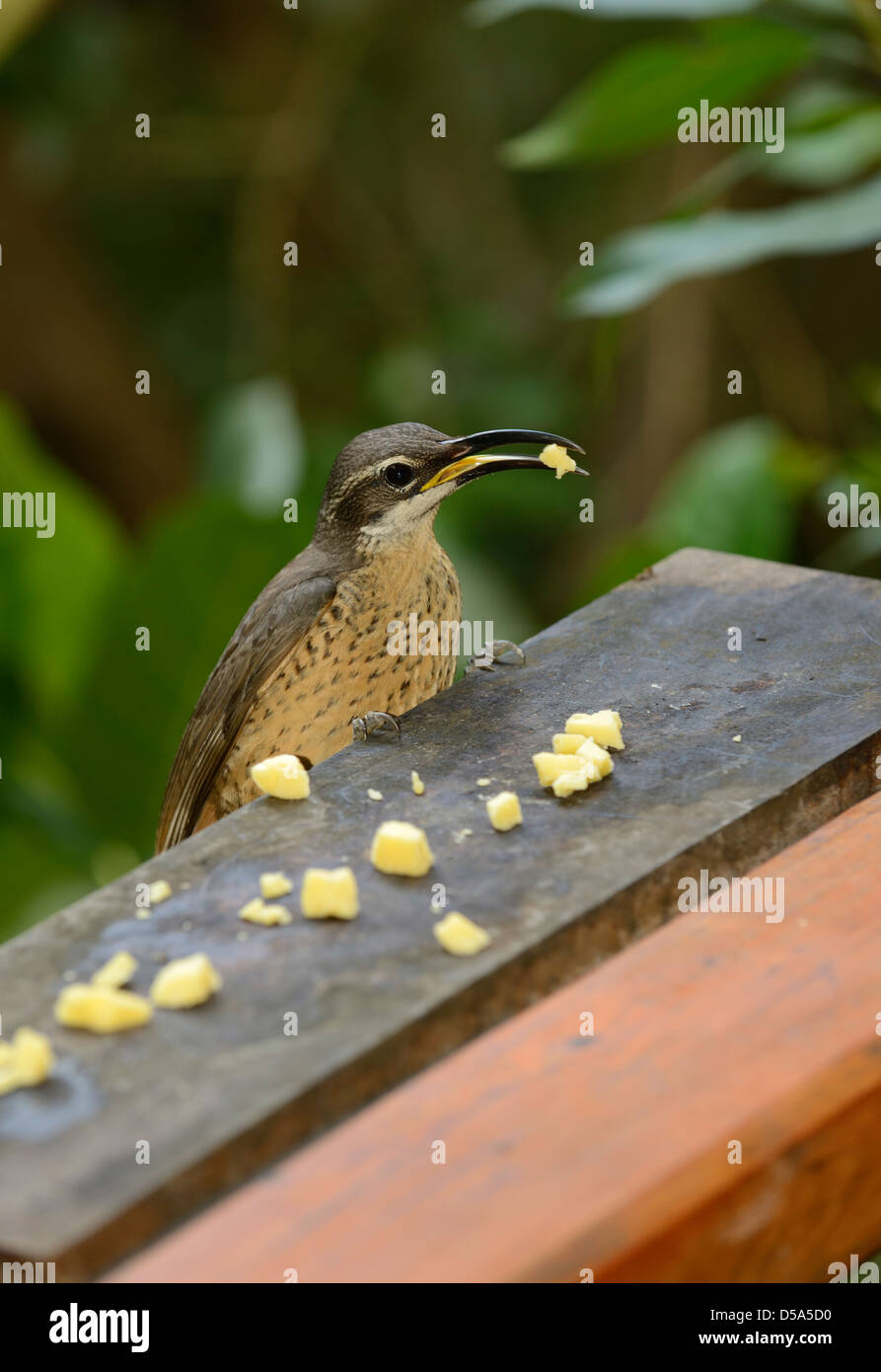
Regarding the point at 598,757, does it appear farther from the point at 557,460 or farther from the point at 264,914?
the point at 557,460

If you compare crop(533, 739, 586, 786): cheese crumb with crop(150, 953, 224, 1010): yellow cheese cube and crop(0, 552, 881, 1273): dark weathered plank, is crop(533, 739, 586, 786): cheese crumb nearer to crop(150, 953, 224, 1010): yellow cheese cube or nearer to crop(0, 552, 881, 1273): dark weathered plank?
crop(0, 552, 881, 1273): dark weathered plank

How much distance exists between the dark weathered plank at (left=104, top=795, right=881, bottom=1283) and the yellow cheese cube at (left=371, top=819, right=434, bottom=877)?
265mm

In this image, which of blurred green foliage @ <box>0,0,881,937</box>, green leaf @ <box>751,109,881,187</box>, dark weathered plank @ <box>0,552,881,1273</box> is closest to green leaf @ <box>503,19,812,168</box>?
blurred green foliage @ <box>0,0,881,937</box>

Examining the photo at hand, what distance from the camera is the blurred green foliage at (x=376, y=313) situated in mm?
3881

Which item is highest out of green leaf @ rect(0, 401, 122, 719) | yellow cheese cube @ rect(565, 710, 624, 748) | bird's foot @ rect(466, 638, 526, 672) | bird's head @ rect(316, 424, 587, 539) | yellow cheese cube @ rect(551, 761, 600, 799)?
green leaf @ rect(0, 401, 122, 719)

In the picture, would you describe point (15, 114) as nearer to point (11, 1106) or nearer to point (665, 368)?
point (665, 368)

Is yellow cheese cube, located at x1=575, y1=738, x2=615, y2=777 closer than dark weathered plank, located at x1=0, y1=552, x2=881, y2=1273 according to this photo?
No

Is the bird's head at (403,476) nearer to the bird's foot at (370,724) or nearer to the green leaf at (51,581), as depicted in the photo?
the bird's foot at (370,724)

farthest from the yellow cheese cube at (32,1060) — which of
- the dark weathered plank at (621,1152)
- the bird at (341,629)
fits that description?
the bird at (341,629)

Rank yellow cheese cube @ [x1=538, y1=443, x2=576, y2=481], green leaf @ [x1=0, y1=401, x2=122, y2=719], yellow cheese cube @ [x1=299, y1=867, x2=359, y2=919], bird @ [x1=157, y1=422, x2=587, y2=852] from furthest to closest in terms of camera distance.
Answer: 1. green leaf @ [x1=0, y1=401, x2=122, y2=719]
2. bird @ [x1=157, y1=422, x2=587, y2=852]
3. yellow cheese cube @ [x1=538, y1=443, x2=576, y2=481]
4. yellow cheese cube @ [x1=299, y1=867, x2=359, y2=919]

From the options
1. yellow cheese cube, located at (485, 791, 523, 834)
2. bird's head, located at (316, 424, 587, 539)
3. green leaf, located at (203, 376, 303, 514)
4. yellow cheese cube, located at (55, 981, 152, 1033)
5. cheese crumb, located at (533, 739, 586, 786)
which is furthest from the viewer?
green leaf, located at (203, 376, 303, 514)

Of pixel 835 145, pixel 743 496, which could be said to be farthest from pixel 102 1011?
pixel 835 145

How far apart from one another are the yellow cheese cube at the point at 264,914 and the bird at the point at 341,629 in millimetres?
→ 1102

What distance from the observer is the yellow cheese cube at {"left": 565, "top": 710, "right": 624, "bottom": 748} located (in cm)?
234
